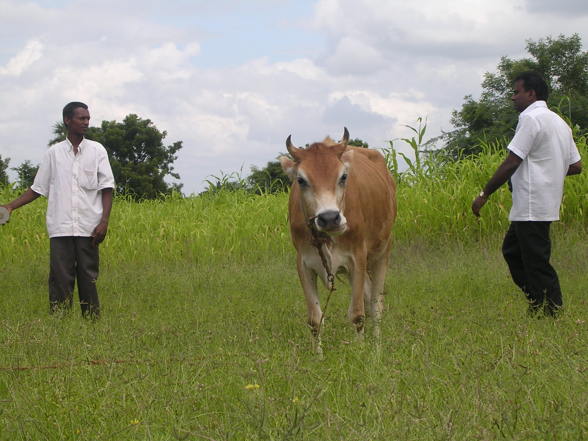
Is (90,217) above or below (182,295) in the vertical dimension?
above

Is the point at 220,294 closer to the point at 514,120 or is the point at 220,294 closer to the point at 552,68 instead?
the point at 514,120

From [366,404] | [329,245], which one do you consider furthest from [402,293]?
[366,404]

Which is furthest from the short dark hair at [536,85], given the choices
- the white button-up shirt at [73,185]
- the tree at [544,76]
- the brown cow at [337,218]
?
the tree at [544,76]

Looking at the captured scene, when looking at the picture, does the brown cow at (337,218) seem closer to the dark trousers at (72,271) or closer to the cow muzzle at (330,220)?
the cow muzzle at (330,220)

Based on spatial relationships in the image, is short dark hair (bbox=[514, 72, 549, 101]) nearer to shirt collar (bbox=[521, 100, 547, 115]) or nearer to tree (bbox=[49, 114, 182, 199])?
shirt collar (bbox=[521, 100, 547, 115])

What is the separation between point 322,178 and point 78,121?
2756mm

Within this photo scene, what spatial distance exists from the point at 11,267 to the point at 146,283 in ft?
8.87

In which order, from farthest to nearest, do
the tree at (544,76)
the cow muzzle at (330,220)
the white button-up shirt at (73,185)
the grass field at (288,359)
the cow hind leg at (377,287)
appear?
1. the tree at (544,76)
2. the white button-up shirt at (73,185)
3. the cow hind leg at (377,287)
4. the cow muzzle at (330,220)
5. the grass field at (288,359)

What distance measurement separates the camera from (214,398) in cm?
400

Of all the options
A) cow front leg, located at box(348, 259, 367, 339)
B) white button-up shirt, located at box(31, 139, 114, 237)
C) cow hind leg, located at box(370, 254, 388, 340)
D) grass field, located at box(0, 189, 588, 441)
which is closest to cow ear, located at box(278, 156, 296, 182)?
cow front leg, located at box(348, 259, 367, 339)

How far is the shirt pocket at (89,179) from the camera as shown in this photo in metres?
6.99

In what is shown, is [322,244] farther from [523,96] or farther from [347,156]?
[523,96]

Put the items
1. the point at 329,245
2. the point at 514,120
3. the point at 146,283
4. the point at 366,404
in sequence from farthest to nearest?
the point at 514,120
the point at 146,283
the point at 329,245
the point at 366,404

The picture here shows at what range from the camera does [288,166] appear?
18.6ft
